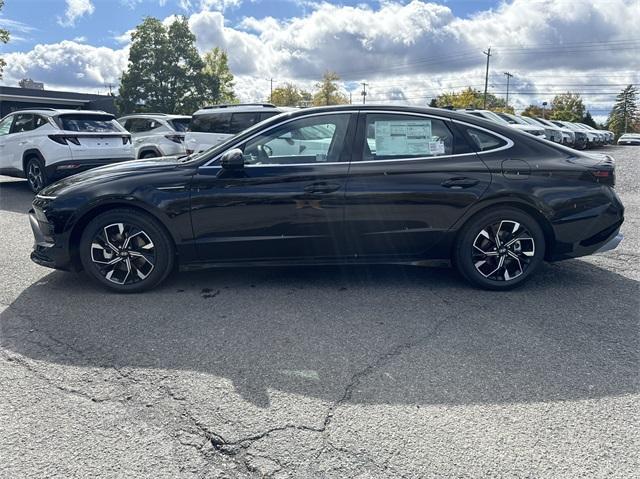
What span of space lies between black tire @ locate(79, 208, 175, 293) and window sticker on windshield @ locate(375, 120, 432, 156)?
6.74ft

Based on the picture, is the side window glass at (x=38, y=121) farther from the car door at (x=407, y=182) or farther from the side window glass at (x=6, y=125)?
the car door at (x=407, y=182)

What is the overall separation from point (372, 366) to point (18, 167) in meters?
9.56

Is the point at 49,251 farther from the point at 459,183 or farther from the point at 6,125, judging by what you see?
the point at 6,125

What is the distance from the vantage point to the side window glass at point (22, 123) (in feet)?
31.0

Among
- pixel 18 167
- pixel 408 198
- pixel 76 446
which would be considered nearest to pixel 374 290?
pixel 408 198

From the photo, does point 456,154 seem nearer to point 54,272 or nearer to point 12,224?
point 54,272

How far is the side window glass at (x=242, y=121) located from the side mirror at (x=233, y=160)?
5.83 m

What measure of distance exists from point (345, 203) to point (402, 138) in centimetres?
79

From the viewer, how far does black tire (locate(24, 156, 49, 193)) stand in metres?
9.06

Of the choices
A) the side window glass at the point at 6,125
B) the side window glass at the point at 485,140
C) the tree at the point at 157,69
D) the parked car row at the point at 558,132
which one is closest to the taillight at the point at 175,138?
the side window glass at the point at 6,125

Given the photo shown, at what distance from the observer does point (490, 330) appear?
344 centimetres

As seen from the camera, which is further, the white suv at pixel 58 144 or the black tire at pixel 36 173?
the black tire at pixel 36 173

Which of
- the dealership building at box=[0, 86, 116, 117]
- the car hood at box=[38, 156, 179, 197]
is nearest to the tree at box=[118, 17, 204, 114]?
the dealership building at box=[0, 86, 116, 117]

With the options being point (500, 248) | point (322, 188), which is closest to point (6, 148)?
point (322, 188)
